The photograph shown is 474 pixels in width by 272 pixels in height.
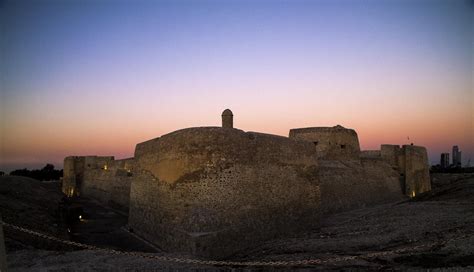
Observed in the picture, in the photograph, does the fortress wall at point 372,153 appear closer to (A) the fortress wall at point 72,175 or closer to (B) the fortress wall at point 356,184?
(B) the fortress wall at point 356,184

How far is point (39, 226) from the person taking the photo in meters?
14.5

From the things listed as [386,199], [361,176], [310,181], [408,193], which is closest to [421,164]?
[408,193]

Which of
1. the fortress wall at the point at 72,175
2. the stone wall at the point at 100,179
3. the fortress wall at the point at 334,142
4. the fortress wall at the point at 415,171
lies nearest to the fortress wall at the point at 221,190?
the fortress wall at the point at 334,142

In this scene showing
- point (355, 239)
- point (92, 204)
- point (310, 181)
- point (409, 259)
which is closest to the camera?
point (409, 259)

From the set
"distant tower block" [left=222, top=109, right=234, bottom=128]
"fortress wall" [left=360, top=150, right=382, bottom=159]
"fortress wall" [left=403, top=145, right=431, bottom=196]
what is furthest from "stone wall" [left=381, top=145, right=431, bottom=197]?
"distant tower block" [left=222, top=109, right=234, bottom=128]

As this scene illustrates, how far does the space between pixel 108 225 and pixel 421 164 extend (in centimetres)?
2318

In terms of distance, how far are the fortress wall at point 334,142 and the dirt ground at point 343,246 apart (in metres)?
6.12

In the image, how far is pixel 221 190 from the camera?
11797 millimetres

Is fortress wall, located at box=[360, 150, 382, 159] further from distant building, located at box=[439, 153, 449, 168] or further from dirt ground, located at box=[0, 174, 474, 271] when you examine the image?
distant building, located at box=[439, 153, 449, 168]

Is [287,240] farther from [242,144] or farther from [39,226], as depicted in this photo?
[39,226]

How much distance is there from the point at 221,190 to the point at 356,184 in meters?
12.5

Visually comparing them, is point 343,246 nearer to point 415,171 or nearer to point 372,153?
point 415,171

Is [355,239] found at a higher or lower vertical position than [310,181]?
lower

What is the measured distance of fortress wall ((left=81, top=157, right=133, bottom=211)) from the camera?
86.6ft
